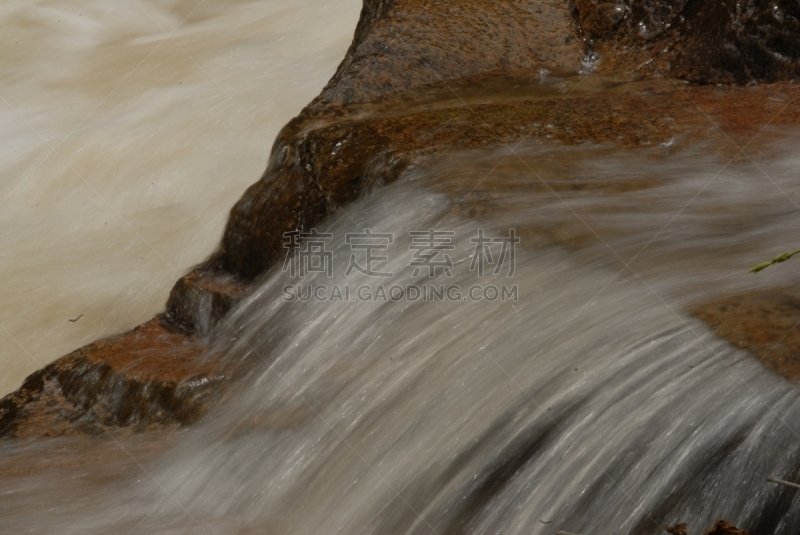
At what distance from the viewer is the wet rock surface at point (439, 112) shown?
11.8 feet

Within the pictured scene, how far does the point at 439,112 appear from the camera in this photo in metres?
3.93

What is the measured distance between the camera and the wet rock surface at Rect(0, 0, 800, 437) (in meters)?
3.58

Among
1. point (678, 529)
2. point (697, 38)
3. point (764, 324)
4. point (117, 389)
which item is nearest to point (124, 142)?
point (117, 389)

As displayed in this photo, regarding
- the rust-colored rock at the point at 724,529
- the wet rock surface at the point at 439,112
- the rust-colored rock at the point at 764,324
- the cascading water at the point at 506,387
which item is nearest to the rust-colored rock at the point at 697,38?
the wet rock surface at the point at 439,112

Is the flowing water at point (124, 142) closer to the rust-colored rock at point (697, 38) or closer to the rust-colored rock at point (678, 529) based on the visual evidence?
the rust-colored rock at point (697, 38)

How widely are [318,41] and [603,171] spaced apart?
325cm

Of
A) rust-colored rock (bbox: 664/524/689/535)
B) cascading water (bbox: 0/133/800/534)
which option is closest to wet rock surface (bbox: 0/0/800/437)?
cascading water (bbox: 0/133/800/534)

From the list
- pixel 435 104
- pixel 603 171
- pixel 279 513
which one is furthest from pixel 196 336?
pixel 603 171

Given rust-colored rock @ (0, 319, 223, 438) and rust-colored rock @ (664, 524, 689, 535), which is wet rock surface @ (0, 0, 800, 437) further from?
rust-colored rock @ (664, 524, 689, 535)

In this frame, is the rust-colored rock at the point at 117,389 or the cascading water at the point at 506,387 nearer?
the cascading water at the point at 506,387

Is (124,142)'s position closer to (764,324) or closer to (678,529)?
(764,324)

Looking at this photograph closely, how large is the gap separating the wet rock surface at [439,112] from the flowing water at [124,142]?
55cm

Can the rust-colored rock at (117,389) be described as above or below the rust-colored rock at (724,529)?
above

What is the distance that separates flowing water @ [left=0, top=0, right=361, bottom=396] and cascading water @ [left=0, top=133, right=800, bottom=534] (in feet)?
3.64
